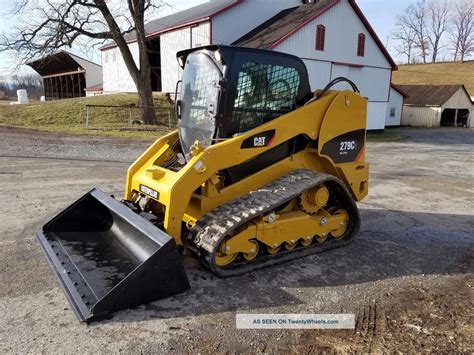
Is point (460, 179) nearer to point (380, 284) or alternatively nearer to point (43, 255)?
point (380, 284)

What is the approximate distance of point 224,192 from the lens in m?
4.58

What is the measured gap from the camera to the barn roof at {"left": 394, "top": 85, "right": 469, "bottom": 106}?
3784cm

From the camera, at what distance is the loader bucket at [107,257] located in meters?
A: 3.60

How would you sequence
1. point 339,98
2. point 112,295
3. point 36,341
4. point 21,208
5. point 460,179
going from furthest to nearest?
1. point 460,179
2. point 21,208
3. point 339,98
4. point 112,295
5. point 36,341

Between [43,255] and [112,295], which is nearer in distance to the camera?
[112,295]

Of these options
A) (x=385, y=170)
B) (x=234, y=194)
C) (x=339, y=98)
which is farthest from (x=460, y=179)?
(x=234, y=194)

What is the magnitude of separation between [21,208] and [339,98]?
4979 millimetres

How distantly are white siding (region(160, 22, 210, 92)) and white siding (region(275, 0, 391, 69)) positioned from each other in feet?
15.1

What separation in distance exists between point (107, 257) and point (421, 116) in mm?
38244

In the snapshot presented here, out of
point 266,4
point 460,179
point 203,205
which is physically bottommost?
point 460,179

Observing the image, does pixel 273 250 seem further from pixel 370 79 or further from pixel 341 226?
pixel 370 79

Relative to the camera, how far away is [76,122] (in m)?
20.0

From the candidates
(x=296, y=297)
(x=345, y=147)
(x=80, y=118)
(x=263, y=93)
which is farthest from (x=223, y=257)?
(x=80, y=118)

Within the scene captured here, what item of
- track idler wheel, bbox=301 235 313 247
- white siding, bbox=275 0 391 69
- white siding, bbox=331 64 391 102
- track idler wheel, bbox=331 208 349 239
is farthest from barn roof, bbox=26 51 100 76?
track idler wheel, bbox=301 235 313 247
